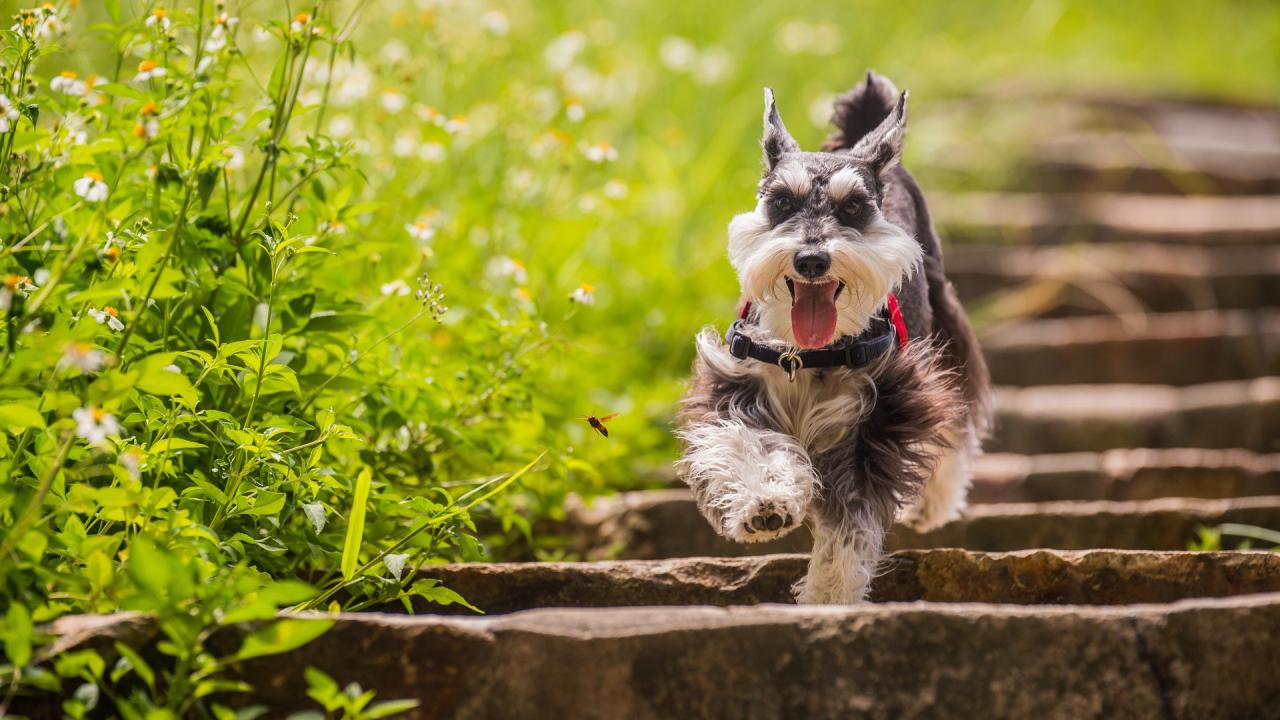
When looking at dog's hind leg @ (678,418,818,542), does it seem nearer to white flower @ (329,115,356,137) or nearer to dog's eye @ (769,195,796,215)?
dog's eye @ (769,195,796,215)

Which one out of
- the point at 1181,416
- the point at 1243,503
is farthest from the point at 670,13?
the point at 1243,503

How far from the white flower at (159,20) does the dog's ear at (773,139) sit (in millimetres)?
1244

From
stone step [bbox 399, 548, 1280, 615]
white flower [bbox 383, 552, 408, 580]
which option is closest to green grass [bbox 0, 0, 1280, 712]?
white flower [bbox 383, 552, 408, 580]

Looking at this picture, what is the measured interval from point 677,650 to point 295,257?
1200 millimetres

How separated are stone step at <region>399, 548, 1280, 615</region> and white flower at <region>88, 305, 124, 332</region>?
76 centimetres

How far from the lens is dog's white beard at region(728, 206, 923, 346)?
2467 millimetres

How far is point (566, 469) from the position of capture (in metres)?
2.83

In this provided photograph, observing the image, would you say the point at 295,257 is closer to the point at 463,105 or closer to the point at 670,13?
the point at 463,105

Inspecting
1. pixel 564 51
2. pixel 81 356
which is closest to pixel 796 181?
pixel 81 356

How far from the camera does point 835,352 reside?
8.63ft

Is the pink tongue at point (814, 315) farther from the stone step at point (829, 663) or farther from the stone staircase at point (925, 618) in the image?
the stone step at point (829, 663)

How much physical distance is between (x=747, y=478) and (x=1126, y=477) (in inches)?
80.6

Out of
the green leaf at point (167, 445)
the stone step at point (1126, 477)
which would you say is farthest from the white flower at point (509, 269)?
the stone step at point (1126, 477)

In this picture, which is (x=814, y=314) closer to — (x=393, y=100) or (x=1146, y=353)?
(x=393, y=100)
